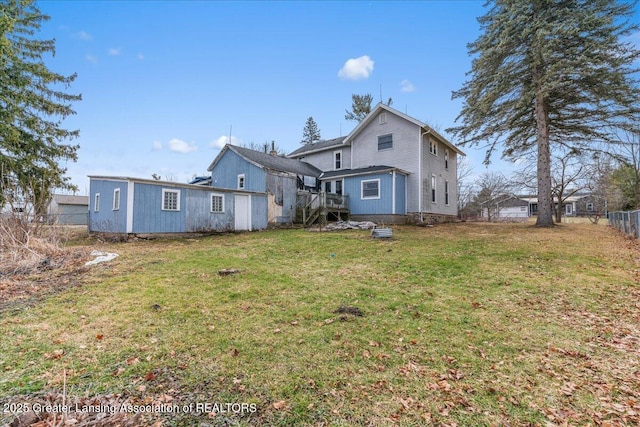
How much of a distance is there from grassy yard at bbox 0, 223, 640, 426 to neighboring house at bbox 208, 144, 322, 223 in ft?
37.0

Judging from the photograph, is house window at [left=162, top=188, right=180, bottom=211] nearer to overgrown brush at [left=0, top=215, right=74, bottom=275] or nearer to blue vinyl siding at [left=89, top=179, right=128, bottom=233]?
blue vinyl siding at [left=89, top=179, right=128, bottom=233]

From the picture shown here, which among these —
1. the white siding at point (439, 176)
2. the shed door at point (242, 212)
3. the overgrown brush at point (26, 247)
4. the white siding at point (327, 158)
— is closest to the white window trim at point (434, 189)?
the white siding at point (439, 176)

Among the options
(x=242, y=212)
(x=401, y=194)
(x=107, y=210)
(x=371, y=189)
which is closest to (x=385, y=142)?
(x=371, y=189)

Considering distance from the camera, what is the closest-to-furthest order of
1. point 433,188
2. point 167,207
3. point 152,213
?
point 152,213 → point 167,207 → point 433,188

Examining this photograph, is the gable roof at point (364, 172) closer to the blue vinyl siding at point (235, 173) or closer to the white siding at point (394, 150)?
the white siding at point (394, 150)

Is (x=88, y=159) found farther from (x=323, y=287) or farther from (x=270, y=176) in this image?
(x=323, y=287)

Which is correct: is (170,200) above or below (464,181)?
below

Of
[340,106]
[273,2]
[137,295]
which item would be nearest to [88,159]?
[273,2]

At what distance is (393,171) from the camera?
56.9 ft

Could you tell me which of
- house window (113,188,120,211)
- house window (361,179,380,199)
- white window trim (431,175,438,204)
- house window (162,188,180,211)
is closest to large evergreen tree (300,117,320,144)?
white window trim (431,175,438,204)

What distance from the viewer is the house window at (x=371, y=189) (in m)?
18.2

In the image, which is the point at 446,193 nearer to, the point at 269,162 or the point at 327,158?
the point at 327,158

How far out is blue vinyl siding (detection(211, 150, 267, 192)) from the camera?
58.6 feet

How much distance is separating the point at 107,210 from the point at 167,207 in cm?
360
